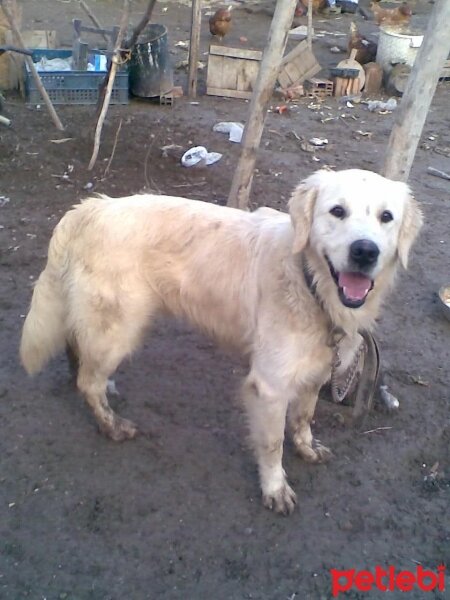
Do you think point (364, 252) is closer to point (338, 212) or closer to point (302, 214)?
point (338, 212)

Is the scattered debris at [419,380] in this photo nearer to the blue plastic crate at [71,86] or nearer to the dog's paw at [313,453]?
the dog's paw at [313,453]

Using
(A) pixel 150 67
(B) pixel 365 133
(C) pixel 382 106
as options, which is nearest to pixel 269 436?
(B) pixel 365 133

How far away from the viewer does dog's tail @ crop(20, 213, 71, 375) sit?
3084mm

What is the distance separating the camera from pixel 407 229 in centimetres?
260

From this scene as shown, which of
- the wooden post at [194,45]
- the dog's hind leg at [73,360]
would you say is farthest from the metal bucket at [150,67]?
the dog's hind leg at [73,360]

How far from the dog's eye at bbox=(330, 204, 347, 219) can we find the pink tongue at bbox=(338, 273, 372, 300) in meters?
0.25

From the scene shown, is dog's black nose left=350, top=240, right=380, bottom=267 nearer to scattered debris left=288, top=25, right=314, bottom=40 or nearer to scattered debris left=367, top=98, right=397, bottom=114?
scattered debris left=367, top=98, right=397, bottom=114

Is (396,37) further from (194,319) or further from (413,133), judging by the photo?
(194,319)

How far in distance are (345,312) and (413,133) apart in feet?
4.57

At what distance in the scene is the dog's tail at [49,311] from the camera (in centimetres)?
308

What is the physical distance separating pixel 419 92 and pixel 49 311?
240cm

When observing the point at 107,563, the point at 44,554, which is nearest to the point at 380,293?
the point at 107,563

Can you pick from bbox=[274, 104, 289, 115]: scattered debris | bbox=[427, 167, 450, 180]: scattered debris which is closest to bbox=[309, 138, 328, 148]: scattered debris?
bbox=[274, 104, 289, 115]: scattered debris

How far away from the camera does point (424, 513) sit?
117 inches
